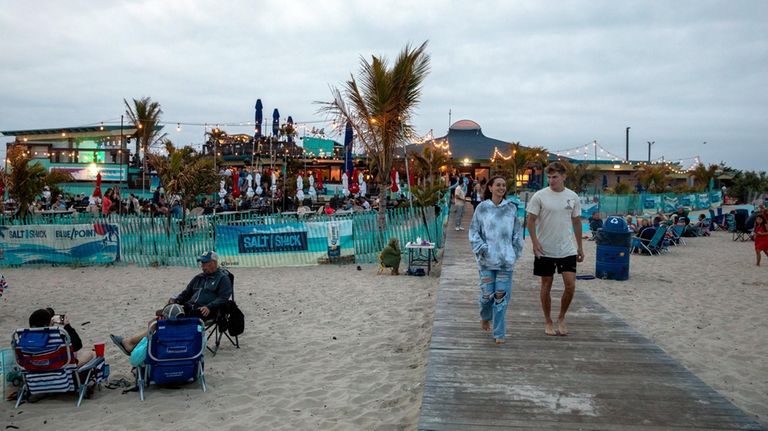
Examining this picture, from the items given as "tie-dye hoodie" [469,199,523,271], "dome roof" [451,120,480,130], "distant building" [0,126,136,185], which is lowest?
"tie-dye hoodie" [469,199,523,271]

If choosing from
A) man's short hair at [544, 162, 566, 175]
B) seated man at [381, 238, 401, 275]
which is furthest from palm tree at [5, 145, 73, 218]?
man's short hair at [544, 162, 566, 175]

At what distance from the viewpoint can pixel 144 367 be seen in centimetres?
524

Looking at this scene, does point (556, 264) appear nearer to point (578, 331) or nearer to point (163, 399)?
point (578, 331)

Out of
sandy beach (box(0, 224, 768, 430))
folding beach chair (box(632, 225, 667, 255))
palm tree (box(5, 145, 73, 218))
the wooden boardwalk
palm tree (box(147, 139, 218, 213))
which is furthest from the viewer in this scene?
palm tree (box(147, 139, 218, 213))

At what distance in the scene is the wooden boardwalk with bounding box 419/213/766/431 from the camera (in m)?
3.49

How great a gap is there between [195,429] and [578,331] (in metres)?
3.75

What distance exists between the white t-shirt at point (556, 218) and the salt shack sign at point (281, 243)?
886cm

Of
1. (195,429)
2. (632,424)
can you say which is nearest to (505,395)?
(632,424)

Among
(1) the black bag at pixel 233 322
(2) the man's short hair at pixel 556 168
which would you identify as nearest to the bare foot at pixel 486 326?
(2) the man's short hair at pixel 556 168

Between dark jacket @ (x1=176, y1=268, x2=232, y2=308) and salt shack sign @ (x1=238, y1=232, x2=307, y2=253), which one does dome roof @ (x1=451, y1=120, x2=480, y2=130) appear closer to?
salt shack sign @ (x1=238, y1=232, x2=307, y2=253)

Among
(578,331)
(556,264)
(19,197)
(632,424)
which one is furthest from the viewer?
(19,197)

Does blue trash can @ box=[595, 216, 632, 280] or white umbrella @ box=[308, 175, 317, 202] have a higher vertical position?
white umbrella @ box=[308, 175, 317, 202]

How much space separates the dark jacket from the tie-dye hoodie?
3.02m

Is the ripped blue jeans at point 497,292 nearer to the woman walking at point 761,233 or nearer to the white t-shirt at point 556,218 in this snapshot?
the white t-shirt at point 556,218
